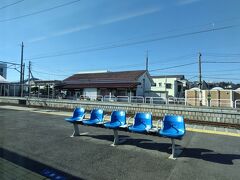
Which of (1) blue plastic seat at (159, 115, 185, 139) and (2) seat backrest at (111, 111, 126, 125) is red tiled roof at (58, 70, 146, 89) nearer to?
(2) seat backrest at (111, 111, 126, 125)

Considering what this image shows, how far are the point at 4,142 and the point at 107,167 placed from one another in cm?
416

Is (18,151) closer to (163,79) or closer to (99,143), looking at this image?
(99,143)

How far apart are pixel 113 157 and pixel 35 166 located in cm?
202

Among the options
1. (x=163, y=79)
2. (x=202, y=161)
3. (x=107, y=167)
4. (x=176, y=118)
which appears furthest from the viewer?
(x=163, y=79)

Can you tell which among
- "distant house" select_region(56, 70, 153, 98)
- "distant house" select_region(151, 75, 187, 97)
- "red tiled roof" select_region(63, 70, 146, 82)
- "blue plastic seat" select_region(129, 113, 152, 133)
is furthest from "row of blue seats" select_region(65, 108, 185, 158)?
"distant house" select_region(151, 75, 187, 97)

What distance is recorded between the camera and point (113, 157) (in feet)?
19.6

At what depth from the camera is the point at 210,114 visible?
13922 millimetres

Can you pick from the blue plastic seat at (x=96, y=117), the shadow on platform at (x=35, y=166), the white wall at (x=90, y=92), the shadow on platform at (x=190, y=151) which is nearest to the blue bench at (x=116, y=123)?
the shadow on platform at (x=190, y=151)

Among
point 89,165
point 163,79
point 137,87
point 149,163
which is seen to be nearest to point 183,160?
point 149,163

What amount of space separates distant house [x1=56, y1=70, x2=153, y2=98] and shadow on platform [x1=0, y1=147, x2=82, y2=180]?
25782 mm

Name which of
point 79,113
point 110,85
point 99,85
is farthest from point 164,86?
point 79,113

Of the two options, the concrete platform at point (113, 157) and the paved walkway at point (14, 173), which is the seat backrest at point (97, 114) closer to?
the concrete platform at point (113, 157)

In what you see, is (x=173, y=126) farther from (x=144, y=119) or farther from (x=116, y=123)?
(x=116, y=123)

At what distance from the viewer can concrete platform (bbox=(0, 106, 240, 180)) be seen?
484cm
